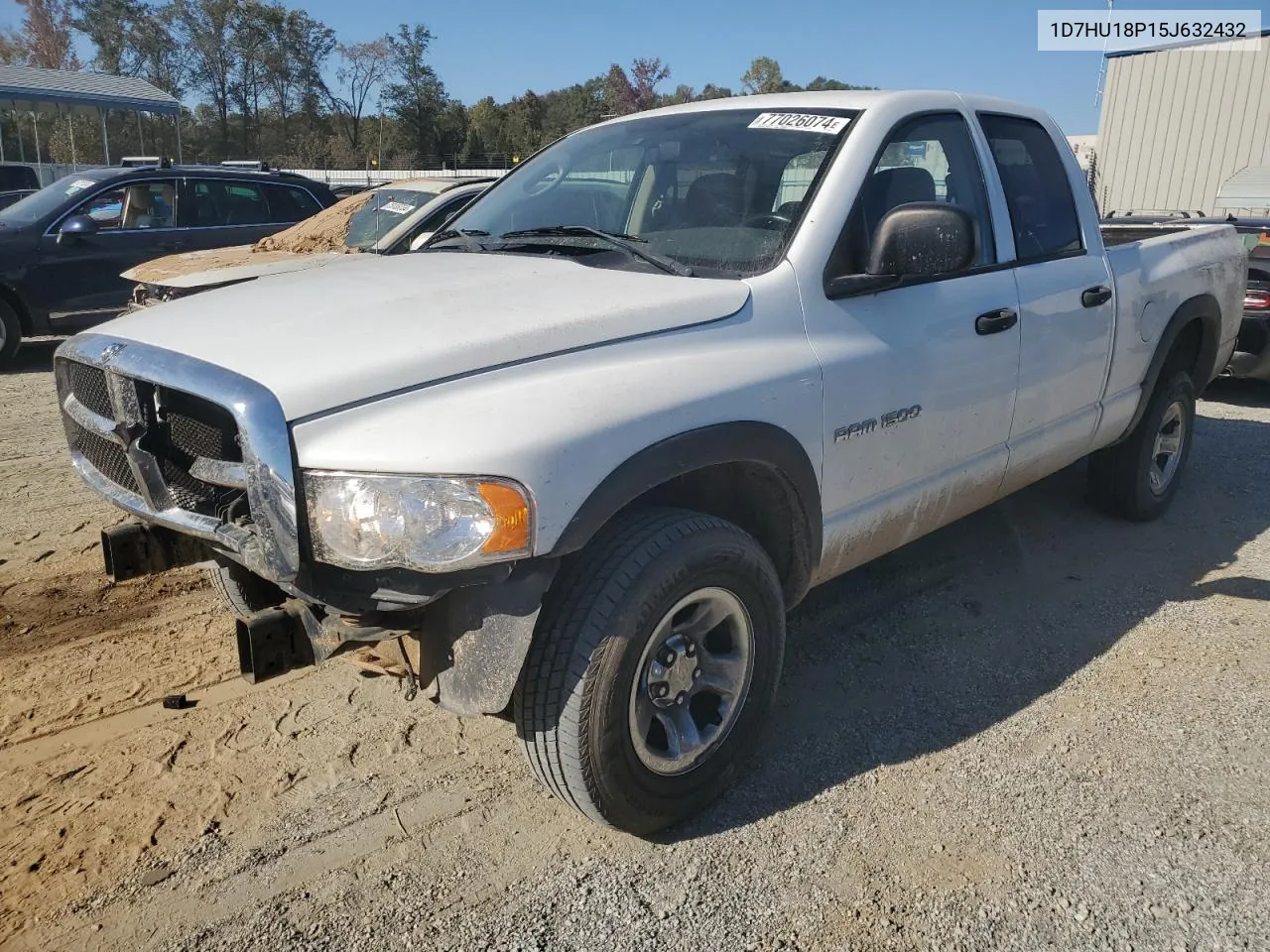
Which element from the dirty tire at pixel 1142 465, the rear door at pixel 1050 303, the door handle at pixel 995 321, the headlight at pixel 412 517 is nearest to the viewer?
the headlight at pixel 412 517

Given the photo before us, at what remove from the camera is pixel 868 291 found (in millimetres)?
A: 3057

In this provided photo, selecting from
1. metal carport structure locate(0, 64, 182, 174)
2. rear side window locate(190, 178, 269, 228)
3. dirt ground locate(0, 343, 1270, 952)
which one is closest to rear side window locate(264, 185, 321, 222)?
rear side window locate(190, 178, 269, 228)

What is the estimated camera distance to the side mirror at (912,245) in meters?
2.88

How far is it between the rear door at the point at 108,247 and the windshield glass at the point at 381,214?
284 cm

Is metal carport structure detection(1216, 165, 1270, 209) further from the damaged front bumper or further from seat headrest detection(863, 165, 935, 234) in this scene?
the damaged front bumper

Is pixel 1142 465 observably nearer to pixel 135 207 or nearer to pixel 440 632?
pixel 440 632

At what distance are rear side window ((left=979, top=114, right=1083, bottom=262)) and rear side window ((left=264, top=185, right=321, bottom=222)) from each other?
8.79 m

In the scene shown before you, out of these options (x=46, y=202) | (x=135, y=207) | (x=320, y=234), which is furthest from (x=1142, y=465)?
(x=46, y=202)

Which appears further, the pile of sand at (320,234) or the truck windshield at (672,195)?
the pile of sand at (320,234)

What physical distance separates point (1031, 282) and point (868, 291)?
3.56 feet

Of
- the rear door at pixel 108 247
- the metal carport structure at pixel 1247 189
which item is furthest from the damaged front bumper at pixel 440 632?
the metal carport structure at pixel 1247 189

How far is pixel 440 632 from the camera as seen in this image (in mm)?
2383

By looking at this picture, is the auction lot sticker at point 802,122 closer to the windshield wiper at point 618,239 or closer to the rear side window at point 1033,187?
the windshield wiper at point 618,239

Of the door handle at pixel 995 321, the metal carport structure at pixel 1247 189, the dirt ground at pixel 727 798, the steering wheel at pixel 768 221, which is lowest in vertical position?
the dirt ground at pixel 727 798
